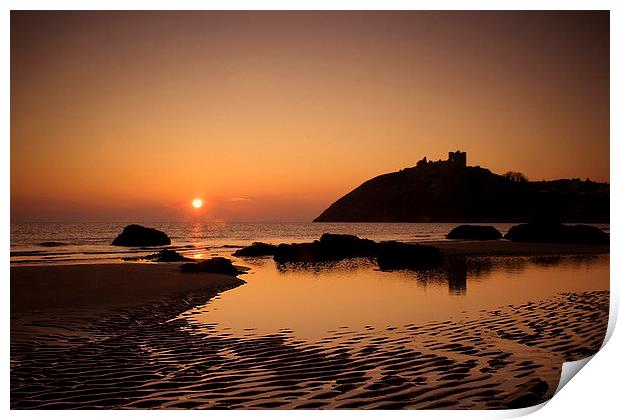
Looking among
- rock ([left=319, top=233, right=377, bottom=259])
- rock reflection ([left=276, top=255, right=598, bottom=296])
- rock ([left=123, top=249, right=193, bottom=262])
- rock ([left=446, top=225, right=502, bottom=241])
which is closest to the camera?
rock reflection ([left=276, top=255, right=598, bottom=296])

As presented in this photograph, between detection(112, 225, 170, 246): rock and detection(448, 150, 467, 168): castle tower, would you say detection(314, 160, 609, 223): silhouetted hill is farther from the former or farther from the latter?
detection(112, 225, 170, 246): rock

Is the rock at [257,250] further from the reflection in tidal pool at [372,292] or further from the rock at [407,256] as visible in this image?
the rock at [407,256]

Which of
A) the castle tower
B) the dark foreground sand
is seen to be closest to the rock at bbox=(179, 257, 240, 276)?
the dark foreground sand

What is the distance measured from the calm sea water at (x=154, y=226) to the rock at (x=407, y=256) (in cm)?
22

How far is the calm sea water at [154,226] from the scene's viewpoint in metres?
8.20

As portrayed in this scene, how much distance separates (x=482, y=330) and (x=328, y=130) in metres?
3.38

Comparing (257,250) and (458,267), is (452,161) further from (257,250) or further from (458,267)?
(257,250)

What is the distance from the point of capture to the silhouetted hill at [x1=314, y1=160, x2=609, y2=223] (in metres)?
7.54

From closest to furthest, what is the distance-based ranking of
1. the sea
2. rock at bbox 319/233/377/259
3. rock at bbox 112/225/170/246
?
the sea → rock at bbox 112/225/170/246 → rock at bbox 319/233/377/259

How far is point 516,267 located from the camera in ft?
35.3

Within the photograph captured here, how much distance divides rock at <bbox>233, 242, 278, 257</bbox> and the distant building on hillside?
4423mm

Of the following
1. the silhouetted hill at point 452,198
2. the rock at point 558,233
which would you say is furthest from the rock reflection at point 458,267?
the silhouetted hill at point 452,198

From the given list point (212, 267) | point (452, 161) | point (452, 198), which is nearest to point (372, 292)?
point (452, 198)
